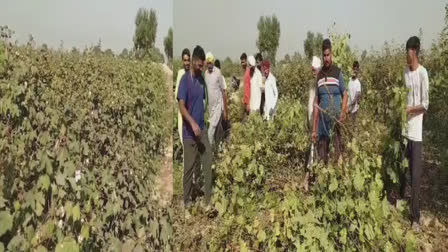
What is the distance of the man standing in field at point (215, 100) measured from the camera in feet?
7.52

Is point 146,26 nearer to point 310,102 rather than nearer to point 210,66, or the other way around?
point 210,66

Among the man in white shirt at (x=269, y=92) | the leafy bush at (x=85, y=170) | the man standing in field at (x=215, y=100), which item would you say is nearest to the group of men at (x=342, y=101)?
the man in white shirt at (x=269, y=92)

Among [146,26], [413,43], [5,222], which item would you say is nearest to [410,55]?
[413,43]

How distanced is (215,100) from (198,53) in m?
0.26

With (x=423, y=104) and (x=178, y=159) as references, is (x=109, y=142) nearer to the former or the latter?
(x=178, y=159)

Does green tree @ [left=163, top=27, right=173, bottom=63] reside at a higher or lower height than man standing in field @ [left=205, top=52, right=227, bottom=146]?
higher

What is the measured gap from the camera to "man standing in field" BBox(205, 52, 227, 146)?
229 cm

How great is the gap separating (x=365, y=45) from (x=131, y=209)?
133 cm

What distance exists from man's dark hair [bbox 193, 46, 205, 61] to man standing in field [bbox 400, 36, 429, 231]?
1033mm

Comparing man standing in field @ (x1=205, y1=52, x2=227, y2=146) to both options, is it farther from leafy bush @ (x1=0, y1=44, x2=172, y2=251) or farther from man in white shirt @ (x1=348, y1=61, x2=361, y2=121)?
man in white shirt @ (x1=348, y1=61, x2=361, y2=121)

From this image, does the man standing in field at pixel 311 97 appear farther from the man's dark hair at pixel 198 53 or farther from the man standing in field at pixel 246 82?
the man's dark hair at pixel 198 53

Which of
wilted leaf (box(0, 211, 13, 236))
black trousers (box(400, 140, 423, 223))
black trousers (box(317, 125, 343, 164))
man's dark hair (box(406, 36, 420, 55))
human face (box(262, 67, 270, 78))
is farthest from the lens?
black trousers (box(400, 140, 423, 223))

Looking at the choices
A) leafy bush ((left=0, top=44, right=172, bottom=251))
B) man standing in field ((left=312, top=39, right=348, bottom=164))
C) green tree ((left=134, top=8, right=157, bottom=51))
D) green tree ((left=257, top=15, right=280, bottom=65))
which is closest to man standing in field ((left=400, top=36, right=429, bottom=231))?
man standing in field ((left=312, top=39, right=348, bottom=164))

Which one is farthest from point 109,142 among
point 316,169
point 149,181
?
point 316,169
